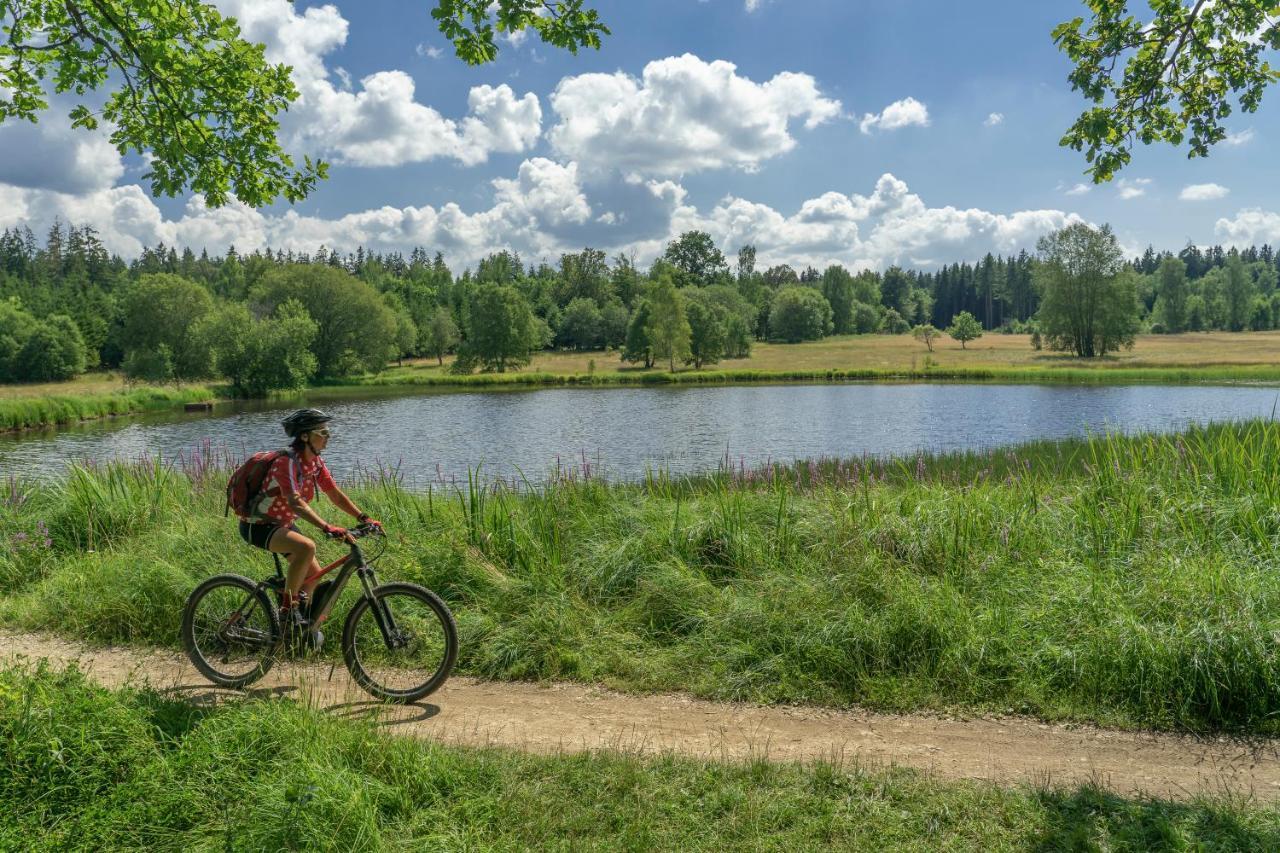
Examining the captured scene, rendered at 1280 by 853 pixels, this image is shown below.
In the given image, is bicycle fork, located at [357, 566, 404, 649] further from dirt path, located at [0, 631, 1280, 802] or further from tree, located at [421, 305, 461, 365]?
tree, located at [421, 305, 461, 365]

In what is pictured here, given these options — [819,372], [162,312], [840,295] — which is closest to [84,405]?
[162,312]

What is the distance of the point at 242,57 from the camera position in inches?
302

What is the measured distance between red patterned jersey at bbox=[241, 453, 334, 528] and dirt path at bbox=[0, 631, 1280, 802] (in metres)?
1.21

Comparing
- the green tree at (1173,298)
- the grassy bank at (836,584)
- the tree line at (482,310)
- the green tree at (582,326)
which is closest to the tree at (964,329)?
the tree line at (482,310)

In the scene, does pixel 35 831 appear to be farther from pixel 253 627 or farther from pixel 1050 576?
pixel 1050 576

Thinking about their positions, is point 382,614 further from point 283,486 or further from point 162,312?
point 162,312

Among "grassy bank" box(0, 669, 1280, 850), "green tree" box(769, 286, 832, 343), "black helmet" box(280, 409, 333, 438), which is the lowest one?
"grassy bank" box(0, 669, 1280, 850)

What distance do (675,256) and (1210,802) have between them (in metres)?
150

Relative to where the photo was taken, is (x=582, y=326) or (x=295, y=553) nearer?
(x=295, y=553)

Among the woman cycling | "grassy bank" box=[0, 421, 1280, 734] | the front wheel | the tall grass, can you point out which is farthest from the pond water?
the woman cycling

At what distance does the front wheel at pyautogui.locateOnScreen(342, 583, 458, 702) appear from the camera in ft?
19.3

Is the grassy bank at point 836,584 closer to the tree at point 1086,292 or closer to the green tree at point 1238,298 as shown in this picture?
the tree at point 1086,292

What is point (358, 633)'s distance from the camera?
21.4 ft

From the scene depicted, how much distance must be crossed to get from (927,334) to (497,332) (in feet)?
178
